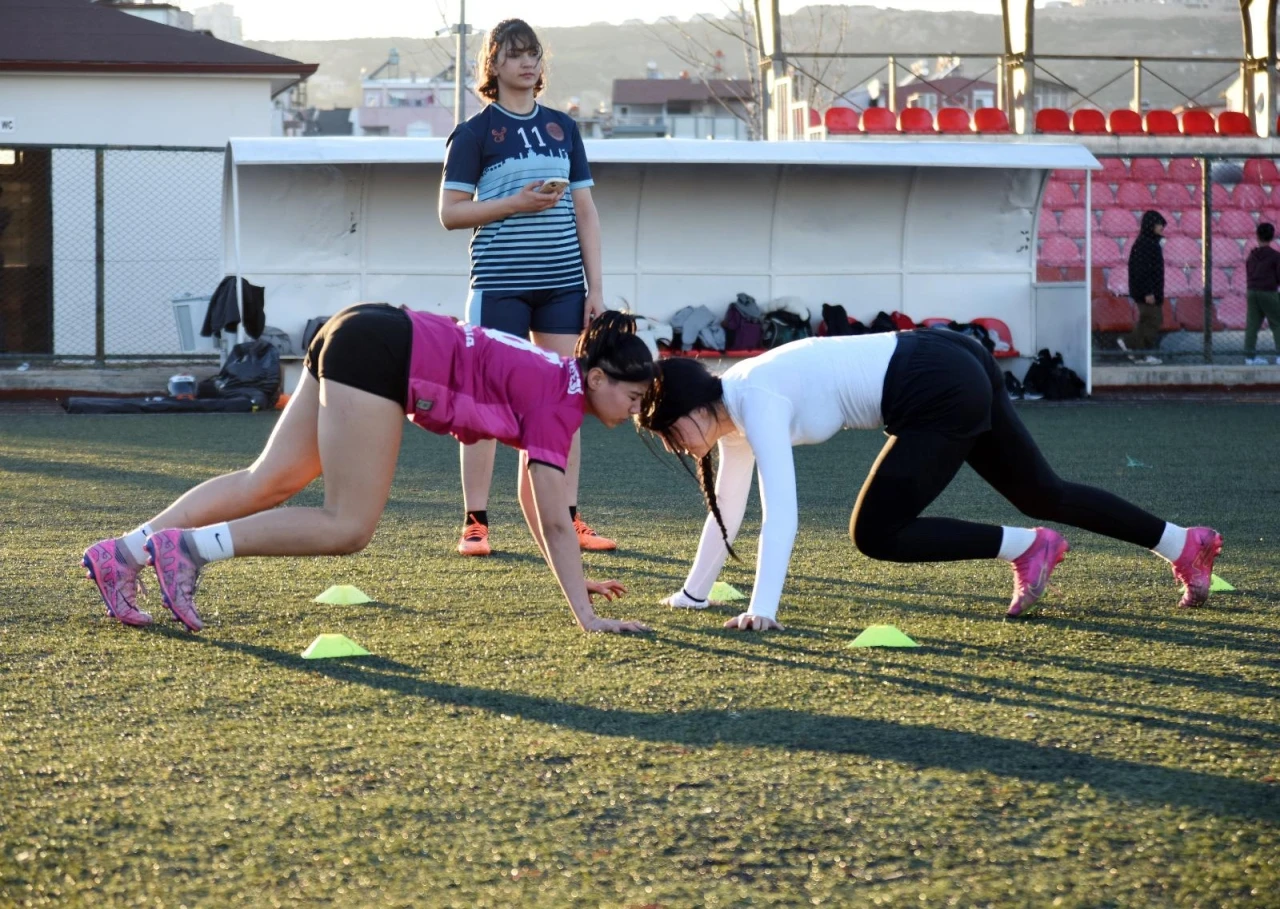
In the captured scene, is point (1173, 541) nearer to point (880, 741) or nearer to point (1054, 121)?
point (880, 741)

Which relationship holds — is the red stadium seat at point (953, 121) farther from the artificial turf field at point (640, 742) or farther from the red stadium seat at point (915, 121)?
the artificial turf field at point (640, 742)

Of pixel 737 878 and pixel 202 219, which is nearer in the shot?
pixel 737 878

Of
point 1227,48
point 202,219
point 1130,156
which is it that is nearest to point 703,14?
point 202,219

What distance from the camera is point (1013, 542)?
180 inches

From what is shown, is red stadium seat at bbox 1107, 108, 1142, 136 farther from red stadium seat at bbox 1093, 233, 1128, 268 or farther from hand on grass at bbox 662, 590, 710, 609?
hand on grass at bbox 662, 590, 710, 609

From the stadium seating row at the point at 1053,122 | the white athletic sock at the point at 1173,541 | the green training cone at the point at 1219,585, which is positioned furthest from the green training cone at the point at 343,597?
the stadium seating row at the point at 1053,122

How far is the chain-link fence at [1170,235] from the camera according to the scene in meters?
18.8

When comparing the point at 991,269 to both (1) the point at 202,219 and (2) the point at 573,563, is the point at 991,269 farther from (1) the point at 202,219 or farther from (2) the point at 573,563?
(2) the point at 573,563

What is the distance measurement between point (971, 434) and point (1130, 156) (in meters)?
12.6

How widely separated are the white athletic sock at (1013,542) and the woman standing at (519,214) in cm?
194

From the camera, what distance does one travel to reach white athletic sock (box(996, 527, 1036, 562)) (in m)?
4.57

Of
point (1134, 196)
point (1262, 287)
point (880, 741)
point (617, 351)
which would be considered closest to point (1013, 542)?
point (617, 351)

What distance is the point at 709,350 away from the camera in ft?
48.6

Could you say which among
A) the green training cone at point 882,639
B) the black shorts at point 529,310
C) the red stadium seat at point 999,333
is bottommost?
the green training cone at point 882,639
